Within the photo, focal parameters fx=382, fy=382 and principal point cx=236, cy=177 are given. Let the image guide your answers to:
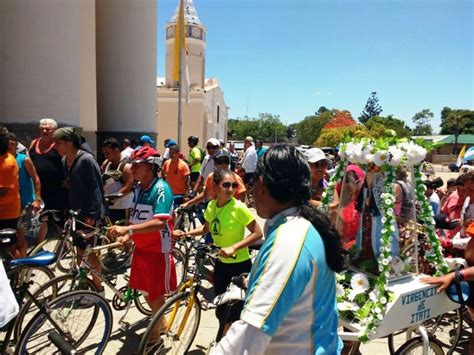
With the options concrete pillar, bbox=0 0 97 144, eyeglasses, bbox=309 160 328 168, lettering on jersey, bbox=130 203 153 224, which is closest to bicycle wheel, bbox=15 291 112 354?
→ lettering on jersey, bbox=130 203 153 224

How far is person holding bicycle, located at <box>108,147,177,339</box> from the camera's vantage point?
10.8ft

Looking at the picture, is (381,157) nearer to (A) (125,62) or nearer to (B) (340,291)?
(B) (340,291)

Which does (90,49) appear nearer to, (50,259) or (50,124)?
(50,124)

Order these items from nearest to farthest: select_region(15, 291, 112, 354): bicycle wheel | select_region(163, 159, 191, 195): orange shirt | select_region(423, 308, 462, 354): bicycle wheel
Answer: select_region(15, 291, 112, 354): bicycle wheel
select_region(423, 308, 462, 354): bicycle wheel
select_region(163, 159, 191, 195): orange shirt

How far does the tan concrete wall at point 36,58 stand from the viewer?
7398mm

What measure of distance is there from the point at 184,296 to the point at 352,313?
136 cm

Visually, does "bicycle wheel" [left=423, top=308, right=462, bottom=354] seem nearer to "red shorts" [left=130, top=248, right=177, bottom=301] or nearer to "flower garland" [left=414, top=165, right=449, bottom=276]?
"flower garland" [left=414, top=165, right=449, bottom=276]

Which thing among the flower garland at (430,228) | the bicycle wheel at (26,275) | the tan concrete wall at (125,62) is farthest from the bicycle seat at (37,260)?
the tan concrete wall at (125,62)

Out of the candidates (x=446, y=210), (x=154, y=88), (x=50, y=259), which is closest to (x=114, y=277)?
(x=50, y=259)

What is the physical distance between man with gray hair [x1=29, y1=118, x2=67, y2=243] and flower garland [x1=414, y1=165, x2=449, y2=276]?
16.5ft

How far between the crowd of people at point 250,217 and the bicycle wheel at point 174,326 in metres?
0.10

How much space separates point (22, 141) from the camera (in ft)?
24.6

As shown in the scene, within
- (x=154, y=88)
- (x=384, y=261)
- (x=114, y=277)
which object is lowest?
(x=114, y=277)

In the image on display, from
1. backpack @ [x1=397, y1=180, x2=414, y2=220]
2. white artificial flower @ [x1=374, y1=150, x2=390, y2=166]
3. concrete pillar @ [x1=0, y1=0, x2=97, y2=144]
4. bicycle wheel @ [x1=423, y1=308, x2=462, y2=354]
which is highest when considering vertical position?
concrete pillar @ [x1=0, y1=0, x2=97, y2=144]
